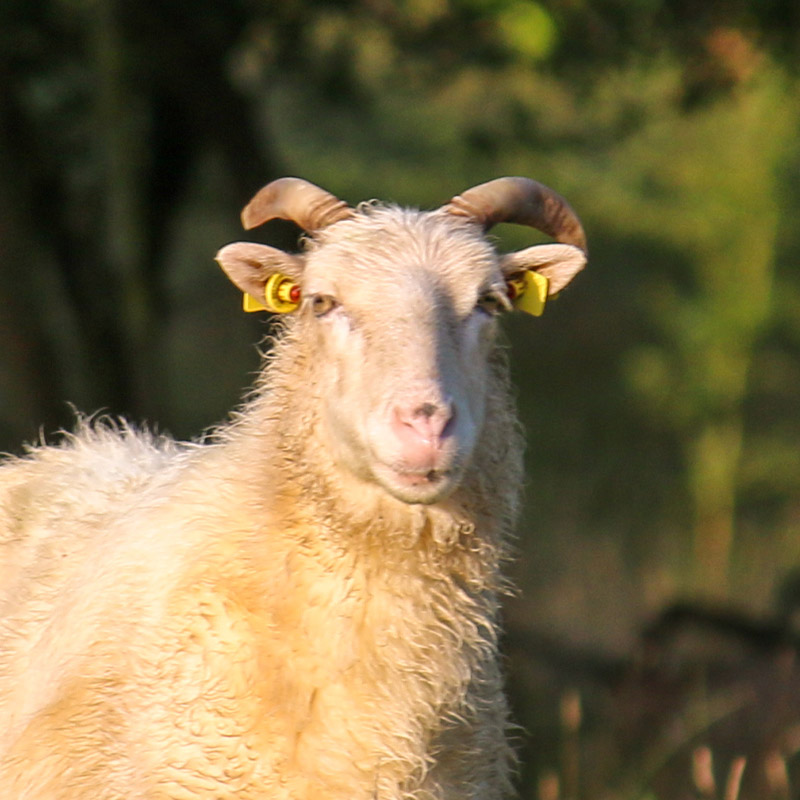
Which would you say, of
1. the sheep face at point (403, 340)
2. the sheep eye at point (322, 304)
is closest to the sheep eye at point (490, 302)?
the sheep face at point (403, 340)

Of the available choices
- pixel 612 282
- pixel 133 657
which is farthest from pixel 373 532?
pixel 612 282

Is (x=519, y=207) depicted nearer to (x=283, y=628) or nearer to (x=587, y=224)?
(x=283, y=628)

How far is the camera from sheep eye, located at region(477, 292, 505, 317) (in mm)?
3887

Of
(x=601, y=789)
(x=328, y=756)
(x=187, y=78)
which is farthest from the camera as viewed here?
(x=187, y=78)

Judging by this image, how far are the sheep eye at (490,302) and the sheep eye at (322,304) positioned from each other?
0.39 m

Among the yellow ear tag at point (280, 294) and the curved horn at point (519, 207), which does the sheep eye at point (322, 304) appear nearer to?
the yellow ear tag at point (280, 294)

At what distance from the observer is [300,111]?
1301 centimetres

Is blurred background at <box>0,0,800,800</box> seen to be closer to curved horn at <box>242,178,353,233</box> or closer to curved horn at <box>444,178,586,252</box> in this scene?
curved horn at <box>242,178,353,233</box>

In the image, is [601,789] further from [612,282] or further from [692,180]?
[612,282]

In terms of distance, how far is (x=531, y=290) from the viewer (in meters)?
4.19

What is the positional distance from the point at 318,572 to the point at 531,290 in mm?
1093

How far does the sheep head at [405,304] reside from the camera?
3395mm

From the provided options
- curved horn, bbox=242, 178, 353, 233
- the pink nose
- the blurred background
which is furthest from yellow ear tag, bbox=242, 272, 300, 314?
the blurred background

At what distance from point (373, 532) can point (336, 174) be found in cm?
1245
